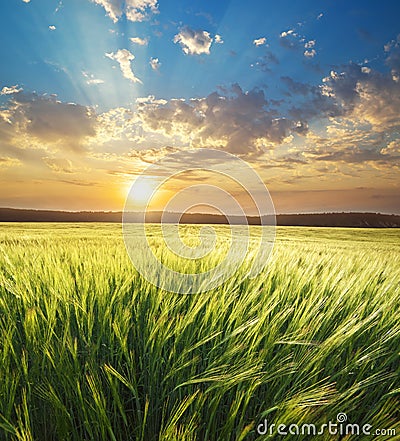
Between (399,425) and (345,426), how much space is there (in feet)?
0.50

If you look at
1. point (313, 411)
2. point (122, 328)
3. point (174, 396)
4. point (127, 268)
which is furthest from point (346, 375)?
point (127, 268)

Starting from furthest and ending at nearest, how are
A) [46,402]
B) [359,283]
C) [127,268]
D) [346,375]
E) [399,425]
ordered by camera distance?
1. [127,268]
2. [359,283]
3. [346,375]
4. [46,402]
5. [399,425]

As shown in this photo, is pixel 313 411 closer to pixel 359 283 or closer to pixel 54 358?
pixel 54 358

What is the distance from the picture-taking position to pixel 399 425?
0.91m

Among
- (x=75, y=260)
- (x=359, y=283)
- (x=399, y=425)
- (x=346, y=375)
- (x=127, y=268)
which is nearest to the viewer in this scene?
(x=399, y=425)

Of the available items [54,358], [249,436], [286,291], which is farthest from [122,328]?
[286,291]

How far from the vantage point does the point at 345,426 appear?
3.32 feet

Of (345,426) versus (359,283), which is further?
(359,283)

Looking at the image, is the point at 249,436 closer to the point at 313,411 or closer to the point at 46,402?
the point at 313,411

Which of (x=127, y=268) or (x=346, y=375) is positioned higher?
(x=127, y=268)

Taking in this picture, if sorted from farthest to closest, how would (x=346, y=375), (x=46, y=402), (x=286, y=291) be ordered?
(x=286, y=291) < (x=346, y=375) < (x=46, y=402)

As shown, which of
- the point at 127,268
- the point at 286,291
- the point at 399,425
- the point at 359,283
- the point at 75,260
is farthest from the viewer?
the point at 75,260

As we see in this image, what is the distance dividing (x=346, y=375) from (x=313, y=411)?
33 centimetres

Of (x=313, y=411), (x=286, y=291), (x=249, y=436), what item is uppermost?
(x=286, y=291)
